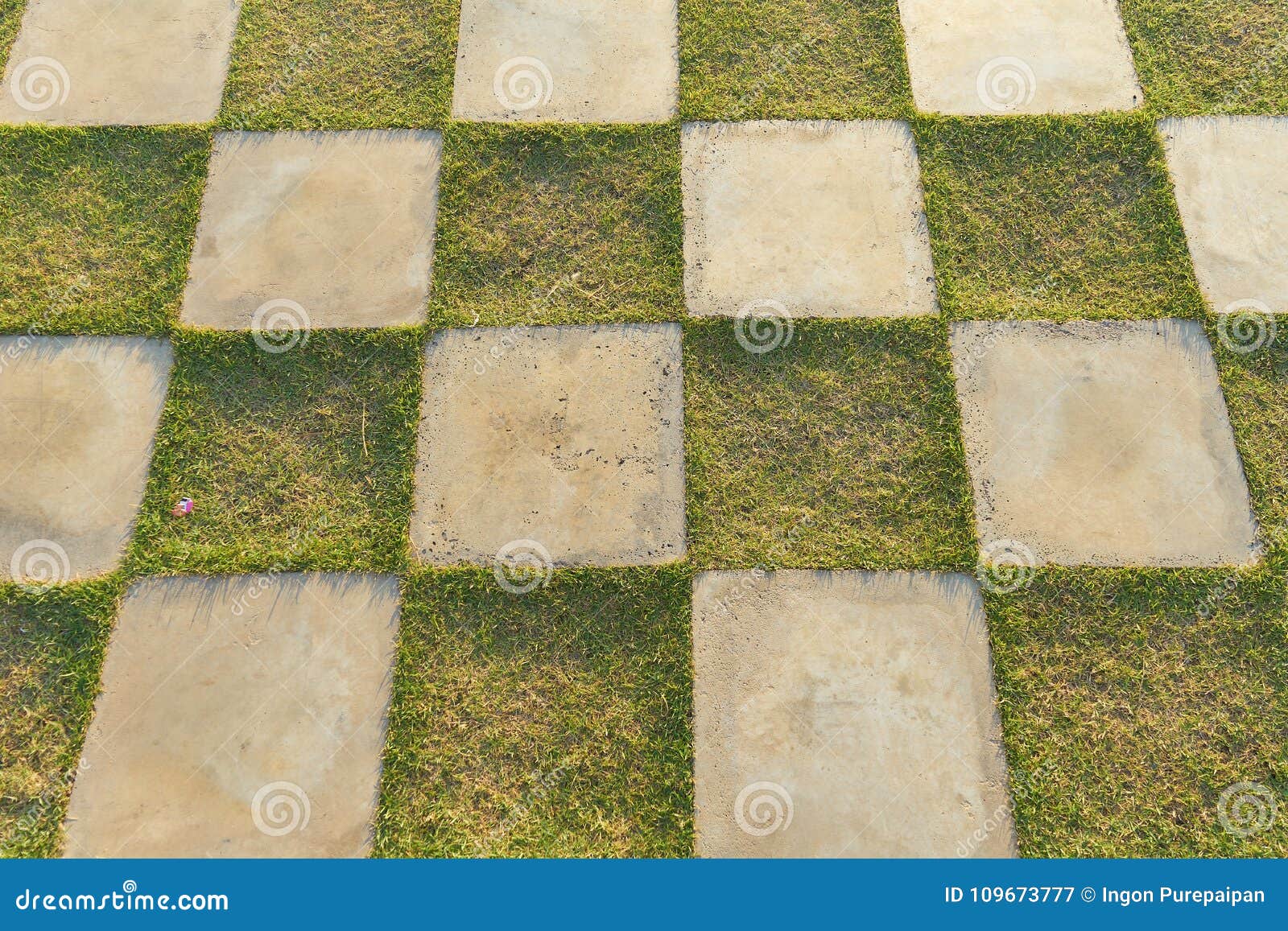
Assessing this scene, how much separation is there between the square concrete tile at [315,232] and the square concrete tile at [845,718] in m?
2.42

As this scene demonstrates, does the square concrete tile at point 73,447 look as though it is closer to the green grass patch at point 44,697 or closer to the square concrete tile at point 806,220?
the green grass patch at point 44,697

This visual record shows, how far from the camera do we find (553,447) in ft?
13.2

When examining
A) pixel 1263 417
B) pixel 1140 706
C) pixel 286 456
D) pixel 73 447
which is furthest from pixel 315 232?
pixel 1263 417

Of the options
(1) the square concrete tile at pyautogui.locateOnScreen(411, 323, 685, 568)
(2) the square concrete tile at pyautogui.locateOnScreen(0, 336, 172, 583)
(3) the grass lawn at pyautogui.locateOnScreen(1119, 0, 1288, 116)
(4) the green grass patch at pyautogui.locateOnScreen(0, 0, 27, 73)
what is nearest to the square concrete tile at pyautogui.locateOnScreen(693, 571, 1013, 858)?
(1) the square concrete tile at pyautogui.locateOnScreen(411, 323, 685, 568)

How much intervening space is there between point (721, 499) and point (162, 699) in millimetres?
2768

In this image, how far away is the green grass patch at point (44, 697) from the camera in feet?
11.4

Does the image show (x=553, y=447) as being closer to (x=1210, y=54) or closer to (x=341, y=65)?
(x=341, y=65)

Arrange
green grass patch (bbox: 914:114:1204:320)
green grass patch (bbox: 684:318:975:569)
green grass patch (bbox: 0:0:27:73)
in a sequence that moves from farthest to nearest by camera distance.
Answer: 1. green grass patch (bbox: 0:0:27:73)
2. green grass patch (bbox: 914:114:1204:320)
3. green grass patch (bbox: 684:318:975:569)

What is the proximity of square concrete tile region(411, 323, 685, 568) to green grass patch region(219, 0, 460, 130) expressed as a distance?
5.50 feet

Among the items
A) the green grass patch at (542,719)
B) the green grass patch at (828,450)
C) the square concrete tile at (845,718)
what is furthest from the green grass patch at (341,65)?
the square concrete tile at (845,718)

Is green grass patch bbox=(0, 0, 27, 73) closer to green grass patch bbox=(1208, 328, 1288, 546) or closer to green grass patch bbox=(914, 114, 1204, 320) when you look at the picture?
green grass patch bbox=(914, 114, 1204, 320)

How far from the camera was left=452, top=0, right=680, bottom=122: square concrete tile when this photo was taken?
4.76 metres
